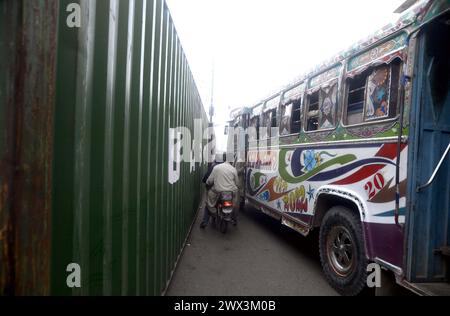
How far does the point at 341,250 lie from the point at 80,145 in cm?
322

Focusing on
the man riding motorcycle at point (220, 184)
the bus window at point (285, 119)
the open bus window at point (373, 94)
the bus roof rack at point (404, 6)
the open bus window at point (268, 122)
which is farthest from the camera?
the open bus window at point (268, 122)

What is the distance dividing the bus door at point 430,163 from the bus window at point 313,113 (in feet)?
5.14

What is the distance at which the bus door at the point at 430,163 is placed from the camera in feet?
7.48

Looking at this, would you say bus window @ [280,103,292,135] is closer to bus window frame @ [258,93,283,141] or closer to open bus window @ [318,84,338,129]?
bus window frame @ [258,93,283,141]

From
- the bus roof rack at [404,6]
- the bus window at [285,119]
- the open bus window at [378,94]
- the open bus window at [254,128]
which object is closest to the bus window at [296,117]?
the bus window at [285,119]

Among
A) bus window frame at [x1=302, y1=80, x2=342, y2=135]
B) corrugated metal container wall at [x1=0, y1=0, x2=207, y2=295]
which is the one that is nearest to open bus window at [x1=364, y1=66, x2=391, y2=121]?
bus window frame at [x1=302, y1=80, x2=342, y2=135]

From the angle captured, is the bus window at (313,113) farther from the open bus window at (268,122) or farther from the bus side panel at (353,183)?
the open bus window at (268,122)

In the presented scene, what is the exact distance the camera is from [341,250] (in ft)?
10.5

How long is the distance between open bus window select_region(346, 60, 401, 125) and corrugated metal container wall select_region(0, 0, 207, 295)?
2.35m

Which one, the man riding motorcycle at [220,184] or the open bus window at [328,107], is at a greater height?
the open bus window at [328,107]

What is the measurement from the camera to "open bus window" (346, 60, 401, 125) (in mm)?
2576

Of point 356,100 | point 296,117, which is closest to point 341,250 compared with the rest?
point 356,100

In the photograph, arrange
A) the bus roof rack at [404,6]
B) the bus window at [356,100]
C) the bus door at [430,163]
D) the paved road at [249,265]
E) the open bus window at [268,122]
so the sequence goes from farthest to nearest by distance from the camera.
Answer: the open bus window at [268,122] < the paved road at [249,265] < the bus window at [356,100] < the bus roof rack at [404,6] < the bus door at [430,163]

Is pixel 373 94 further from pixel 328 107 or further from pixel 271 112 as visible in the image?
pixel 271 112
